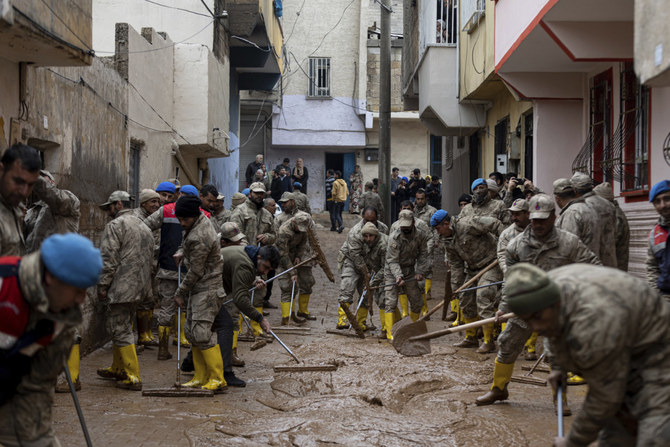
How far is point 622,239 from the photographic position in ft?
26.7

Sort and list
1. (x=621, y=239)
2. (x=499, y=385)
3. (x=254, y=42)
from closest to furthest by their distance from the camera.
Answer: (x=499, y=385) → (x=621, y=239) → (x=254, y=42)

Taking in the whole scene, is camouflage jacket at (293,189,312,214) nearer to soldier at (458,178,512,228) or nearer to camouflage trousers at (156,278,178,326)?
soldier at (458,178,512,228)

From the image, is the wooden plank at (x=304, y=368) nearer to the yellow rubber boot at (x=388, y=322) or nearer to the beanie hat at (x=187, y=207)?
the beanie hat at (x=187, y=207)

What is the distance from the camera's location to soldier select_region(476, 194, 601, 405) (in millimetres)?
6738

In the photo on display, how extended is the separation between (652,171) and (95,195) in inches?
275

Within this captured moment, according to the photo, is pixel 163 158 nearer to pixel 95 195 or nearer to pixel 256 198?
pixel 256 198

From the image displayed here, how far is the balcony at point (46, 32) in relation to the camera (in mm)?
6289

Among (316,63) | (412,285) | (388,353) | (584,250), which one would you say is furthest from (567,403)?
(316,63)

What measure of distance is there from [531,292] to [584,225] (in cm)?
457

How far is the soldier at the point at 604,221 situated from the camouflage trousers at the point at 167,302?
495cm

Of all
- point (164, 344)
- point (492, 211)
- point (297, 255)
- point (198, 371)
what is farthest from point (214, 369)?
point (297, 255)

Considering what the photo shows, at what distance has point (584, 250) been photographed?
6730 millimetres

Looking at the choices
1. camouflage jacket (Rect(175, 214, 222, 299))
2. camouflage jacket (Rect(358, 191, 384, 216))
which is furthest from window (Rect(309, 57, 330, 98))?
camouflage jacket (Rect(175, 214, 222, 299))

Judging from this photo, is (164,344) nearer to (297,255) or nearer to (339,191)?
(297,255)
